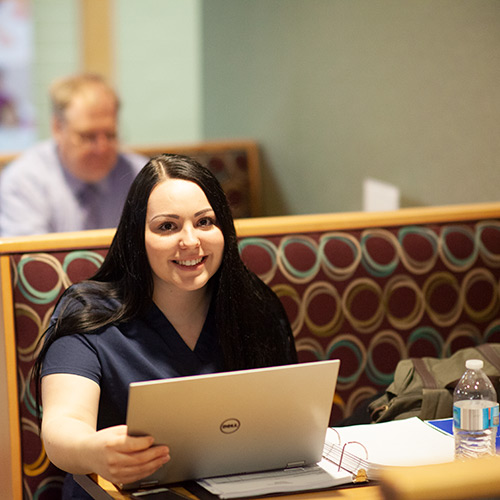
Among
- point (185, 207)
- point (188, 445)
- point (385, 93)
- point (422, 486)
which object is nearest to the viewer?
point (422, 486)

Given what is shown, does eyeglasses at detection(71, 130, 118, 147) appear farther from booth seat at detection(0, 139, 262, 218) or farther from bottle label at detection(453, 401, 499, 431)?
bottle label at detection(453, 401, 499, 431)

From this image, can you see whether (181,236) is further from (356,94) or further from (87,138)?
(87,138)

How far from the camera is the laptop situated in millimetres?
1447

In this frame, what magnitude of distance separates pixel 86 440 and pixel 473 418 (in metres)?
0.68

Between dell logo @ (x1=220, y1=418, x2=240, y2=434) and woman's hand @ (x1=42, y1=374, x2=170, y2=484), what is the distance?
10cm

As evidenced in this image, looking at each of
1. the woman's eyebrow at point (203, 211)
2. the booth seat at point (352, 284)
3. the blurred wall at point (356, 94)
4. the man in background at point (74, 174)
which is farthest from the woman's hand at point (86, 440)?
the man in background at point (74, 174)

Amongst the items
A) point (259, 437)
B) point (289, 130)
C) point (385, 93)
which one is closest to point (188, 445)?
point (259, 437)

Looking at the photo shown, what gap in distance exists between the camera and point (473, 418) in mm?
1685

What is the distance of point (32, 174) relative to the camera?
398cm

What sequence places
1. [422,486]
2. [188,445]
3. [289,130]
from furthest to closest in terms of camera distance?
[289,130]
[188,445]
[422,486]

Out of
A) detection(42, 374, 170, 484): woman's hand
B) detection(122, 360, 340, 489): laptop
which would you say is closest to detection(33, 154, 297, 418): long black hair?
detection(42, 374, 170, 484): woman's hand

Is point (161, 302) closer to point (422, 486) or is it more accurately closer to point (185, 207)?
point (185, 207)

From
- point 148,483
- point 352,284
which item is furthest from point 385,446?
point 352,284

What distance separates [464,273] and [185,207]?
3.17 ft
